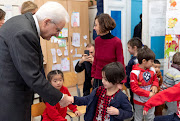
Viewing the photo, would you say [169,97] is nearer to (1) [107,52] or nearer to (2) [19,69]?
(1) [107,52]

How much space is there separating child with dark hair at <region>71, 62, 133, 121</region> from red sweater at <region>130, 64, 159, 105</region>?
2.32ft

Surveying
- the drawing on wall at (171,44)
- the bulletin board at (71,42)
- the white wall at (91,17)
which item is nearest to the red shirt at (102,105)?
the drawing on wall at (171,44)

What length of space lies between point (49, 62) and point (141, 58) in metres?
2.82

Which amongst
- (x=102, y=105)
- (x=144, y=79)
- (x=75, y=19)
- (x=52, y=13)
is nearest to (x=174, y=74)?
(x=144, y=79)

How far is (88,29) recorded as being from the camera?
529 centimetres

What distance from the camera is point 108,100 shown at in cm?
173

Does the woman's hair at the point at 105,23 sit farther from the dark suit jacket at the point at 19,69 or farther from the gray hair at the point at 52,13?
the dark suit jacket at the point at 19,69

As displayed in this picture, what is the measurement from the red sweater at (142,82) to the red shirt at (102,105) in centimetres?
75

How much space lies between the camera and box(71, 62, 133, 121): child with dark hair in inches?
65.8

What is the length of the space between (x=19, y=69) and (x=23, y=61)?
0.07 metres

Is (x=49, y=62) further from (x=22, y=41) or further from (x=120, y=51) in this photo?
(x=22, y=41)

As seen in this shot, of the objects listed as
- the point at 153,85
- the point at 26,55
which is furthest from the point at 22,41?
the point at 153,85

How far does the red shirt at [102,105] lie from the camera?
5.67 ft

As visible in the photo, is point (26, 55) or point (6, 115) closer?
point (26, 55)
